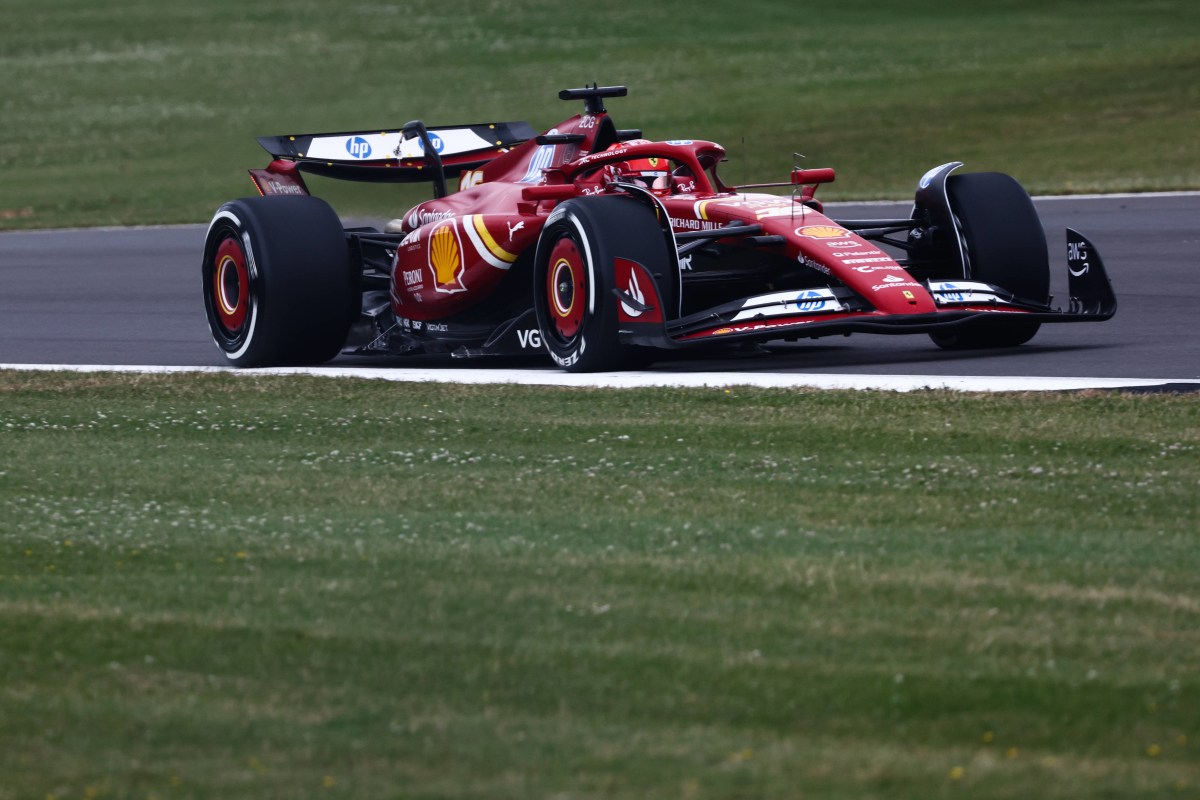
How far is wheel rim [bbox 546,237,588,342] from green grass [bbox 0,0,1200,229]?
7.73 metres

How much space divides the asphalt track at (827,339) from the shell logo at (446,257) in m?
0.56

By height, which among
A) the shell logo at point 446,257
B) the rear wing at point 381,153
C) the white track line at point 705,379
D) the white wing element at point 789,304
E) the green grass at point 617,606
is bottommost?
the green grass at point 617,606

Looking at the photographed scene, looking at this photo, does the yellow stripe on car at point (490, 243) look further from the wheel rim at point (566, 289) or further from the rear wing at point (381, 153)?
the rear wing at point (381, 153)

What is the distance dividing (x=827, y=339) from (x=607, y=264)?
3077 mm

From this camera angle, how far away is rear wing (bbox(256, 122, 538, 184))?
12352mm

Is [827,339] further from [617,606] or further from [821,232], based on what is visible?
[617,606]

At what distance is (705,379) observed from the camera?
9234mm

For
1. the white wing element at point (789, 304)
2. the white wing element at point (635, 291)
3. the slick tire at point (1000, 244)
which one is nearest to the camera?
the white wing element at point (789, 304)

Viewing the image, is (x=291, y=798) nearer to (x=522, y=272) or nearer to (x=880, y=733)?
(x=880, y=733)

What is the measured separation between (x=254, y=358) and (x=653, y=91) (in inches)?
1159

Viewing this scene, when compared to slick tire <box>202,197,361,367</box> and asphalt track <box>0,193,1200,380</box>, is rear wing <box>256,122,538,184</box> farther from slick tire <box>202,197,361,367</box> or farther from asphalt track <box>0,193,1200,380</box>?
asphalt track <box>0,193,1200,380</box>

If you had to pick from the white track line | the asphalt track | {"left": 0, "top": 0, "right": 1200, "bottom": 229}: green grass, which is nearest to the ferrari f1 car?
the white track line

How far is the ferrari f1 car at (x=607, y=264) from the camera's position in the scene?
9.45 metres

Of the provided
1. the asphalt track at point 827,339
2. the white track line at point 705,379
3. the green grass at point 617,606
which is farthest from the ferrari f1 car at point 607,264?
the green grass at point 617,606
